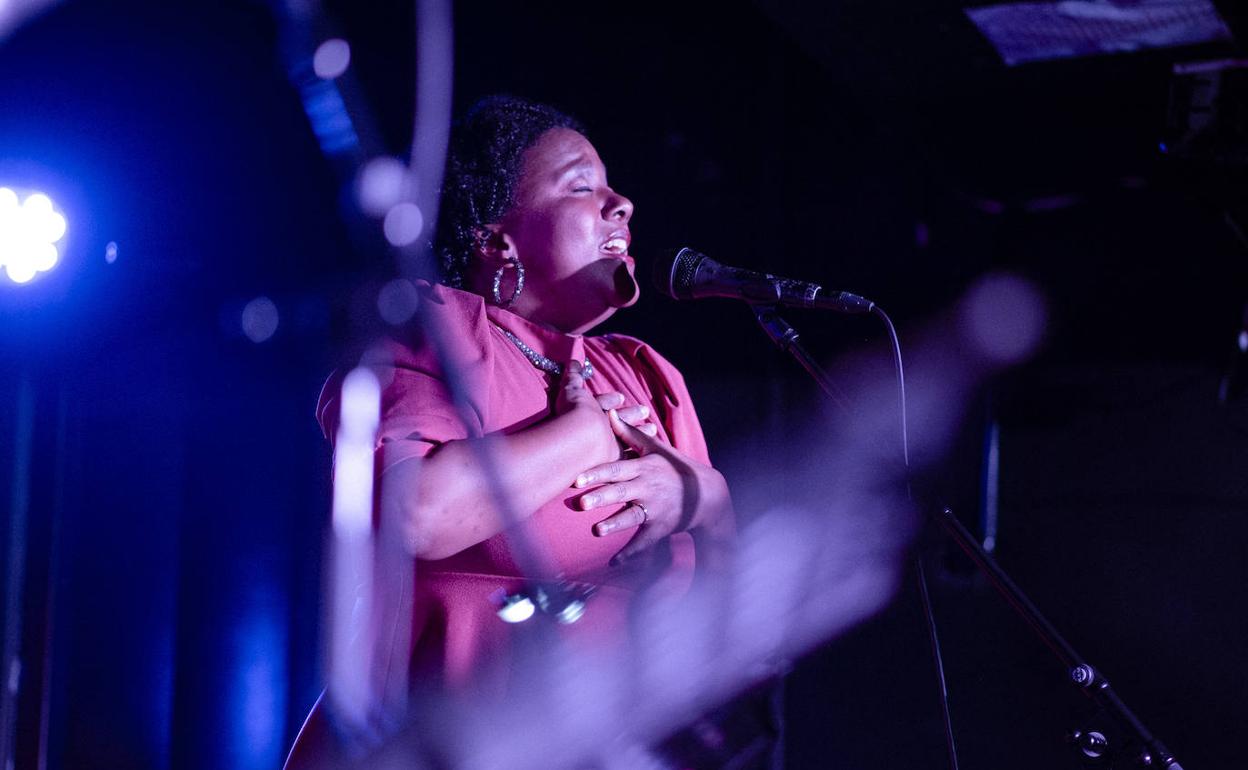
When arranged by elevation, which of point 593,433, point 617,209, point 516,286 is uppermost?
point 617,209

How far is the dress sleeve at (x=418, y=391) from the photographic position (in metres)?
1.49

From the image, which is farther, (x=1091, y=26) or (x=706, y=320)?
(x=706, y=320)

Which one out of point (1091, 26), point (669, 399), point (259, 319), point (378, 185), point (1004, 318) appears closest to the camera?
point (378, 185)

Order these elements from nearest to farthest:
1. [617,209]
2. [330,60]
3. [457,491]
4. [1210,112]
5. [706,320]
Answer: [457,491], [330,60], [617,209], [1210,112], [706,320]

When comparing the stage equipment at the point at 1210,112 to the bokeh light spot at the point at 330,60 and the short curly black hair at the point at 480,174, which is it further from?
the bokeh light spot at the point at 330,60

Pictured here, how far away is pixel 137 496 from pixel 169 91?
878mm

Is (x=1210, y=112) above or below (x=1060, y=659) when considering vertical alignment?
above

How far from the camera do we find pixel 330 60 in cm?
156

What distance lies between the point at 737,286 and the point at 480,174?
0.57 metres

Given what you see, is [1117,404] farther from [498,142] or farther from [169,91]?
[169,91]

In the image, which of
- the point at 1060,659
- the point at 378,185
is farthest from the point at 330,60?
the point at 1060,659

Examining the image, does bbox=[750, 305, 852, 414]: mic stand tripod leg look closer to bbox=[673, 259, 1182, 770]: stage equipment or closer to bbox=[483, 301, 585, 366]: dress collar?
bbox=[673, 259, 1182, 770]: stage equipment

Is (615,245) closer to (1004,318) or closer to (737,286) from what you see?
(737,286)

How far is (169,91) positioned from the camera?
7.29ft
